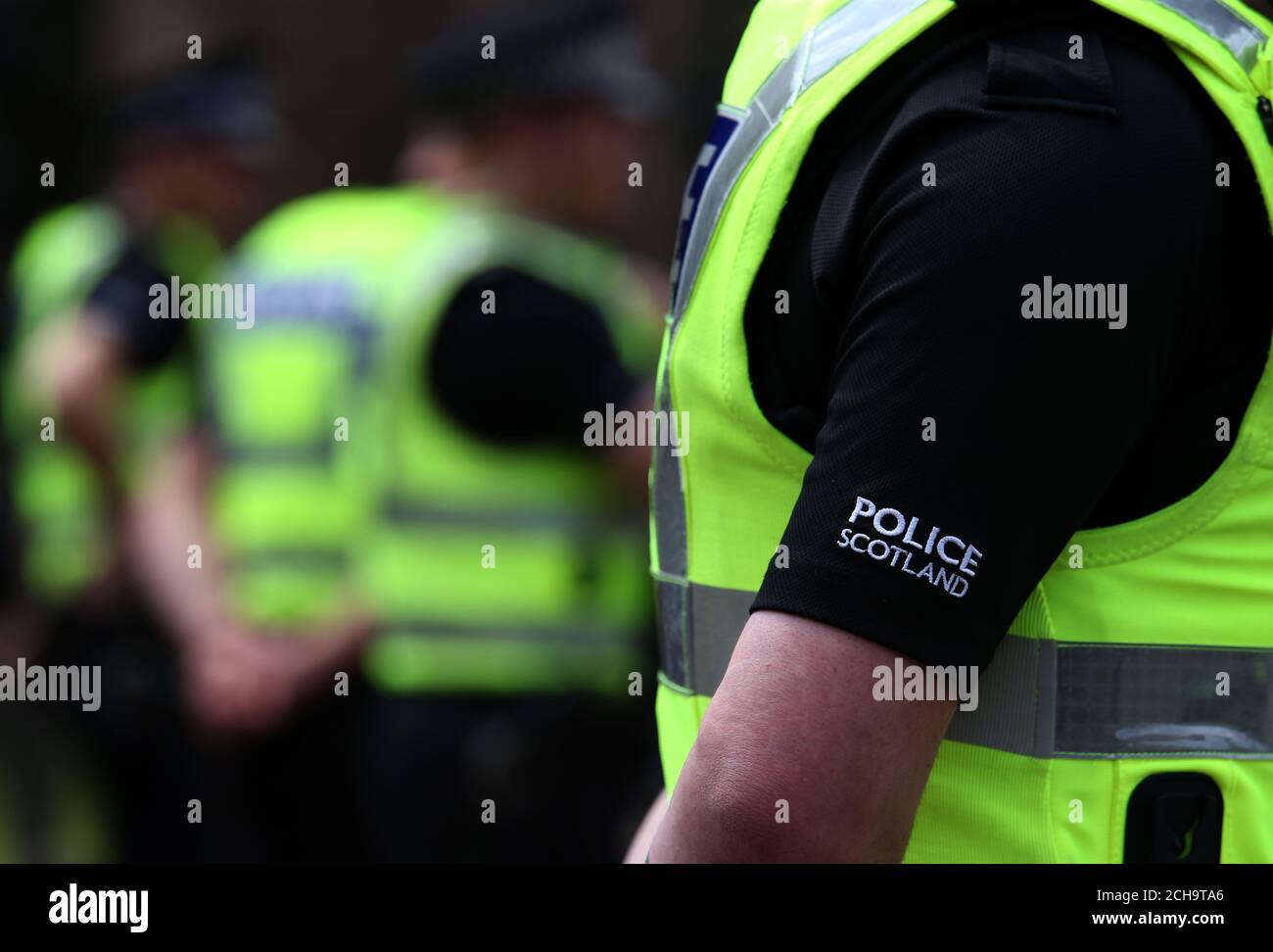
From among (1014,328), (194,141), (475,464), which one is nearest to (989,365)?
(1014,328)

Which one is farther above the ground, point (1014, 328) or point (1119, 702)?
point (1014, 328)

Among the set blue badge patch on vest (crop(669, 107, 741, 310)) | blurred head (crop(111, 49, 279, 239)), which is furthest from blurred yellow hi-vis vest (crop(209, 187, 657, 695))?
blue badge patch on vest (crop(669, 107, 741, 310))

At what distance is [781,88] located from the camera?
1467 millimetres

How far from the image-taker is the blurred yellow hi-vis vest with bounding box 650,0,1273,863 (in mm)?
1352

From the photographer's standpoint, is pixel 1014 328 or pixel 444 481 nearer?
pixel 1014 328

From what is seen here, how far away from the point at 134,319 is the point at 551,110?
1.46 meters

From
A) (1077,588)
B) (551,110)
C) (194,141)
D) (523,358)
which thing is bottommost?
(1077,588)

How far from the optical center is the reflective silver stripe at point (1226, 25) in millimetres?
1359

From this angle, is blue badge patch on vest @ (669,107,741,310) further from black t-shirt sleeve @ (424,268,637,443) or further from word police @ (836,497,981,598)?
black t-shirt sleeve @ (424,268,637,443)

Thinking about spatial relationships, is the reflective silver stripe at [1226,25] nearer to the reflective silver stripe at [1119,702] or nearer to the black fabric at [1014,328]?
the black fabric at [1014,328]

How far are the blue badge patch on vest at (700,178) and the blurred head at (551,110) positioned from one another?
2029mm

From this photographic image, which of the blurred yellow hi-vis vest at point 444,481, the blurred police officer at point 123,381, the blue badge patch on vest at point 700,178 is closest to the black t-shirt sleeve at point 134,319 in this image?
the blurred police officer at point 123,381

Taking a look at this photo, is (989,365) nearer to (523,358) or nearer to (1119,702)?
(1119,702)
